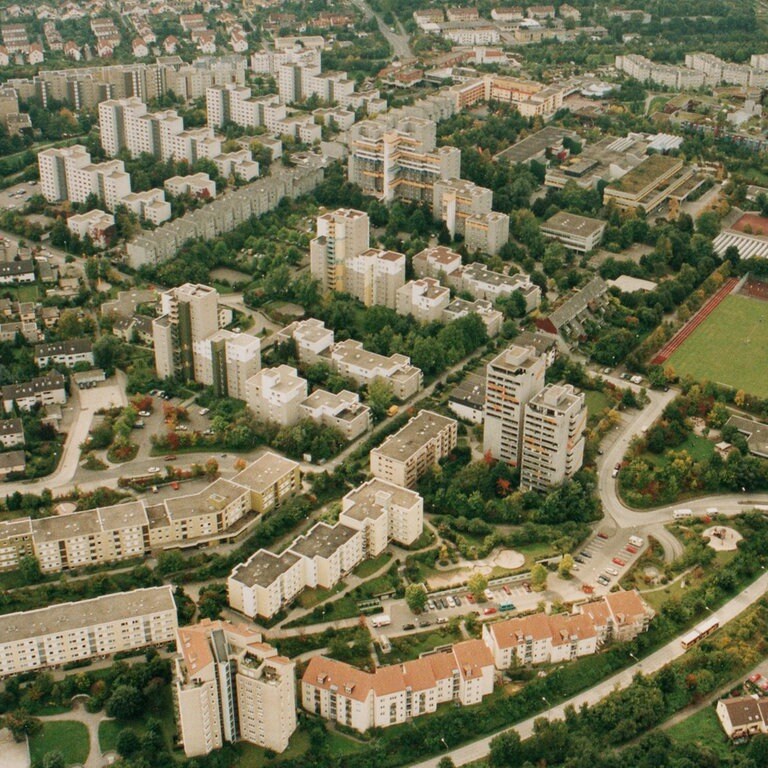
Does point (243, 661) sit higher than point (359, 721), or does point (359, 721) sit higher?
point (243, 661)

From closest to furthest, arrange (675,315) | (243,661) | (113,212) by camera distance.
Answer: (243,661) < (675,315) < (113,212)

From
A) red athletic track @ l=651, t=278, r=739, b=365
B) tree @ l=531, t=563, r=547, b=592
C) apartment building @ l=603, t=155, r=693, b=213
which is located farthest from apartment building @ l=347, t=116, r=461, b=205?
tree @ l=531, t=563, r=547, b=592

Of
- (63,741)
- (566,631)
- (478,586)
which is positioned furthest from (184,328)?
(566,631)

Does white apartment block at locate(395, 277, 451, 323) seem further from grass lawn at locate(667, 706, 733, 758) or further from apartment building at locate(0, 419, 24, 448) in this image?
grass lawn at locate(667, 706, 733, 758)

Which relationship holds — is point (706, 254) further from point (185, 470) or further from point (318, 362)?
point (185, 470)

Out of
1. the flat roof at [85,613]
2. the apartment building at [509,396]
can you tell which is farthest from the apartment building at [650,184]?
the flat roof at [85,613]

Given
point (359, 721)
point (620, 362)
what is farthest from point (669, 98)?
point (359, 721)
